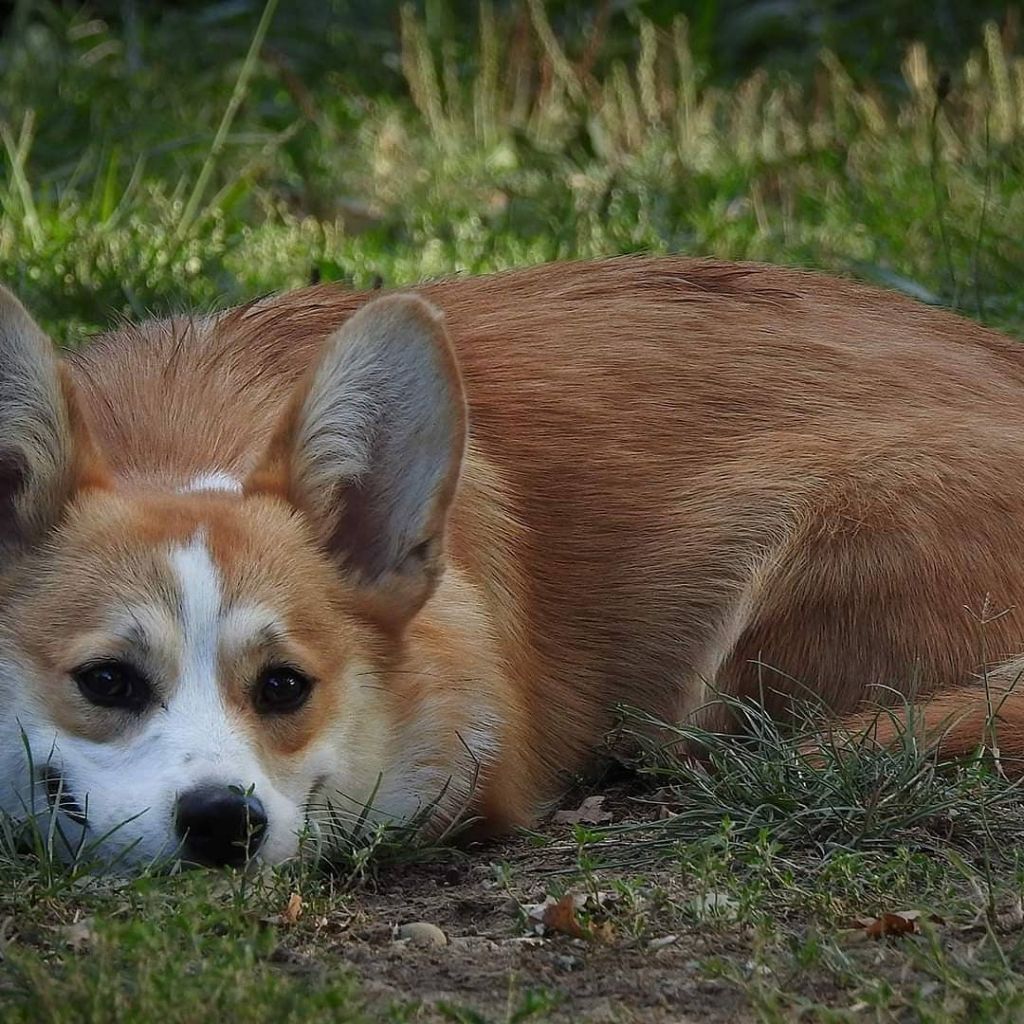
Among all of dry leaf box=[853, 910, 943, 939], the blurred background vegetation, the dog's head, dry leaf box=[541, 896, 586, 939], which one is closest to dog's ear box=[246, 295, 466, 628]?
the dog's head

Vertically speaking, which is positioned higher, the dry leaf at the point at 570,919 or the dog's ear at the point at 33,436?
the dog's ear at the point at 33,436

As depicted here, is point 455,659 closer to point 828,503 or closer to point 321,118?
point 828,503

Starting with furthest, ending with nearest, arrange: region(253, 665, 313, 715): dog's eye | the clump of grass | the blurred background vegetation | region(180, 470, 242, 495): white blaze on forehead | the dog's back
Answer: the blurred background vegetation → the dog's back → region(180, 470, 242, 495): white blaze on forehead → the clump of grass → region(253, 665, 313, 715): dog's eye

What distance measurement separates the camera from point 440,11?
8914mm

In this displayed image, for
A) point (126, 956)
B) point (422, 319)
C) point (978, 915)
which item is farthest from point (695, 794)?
point (126, 956)

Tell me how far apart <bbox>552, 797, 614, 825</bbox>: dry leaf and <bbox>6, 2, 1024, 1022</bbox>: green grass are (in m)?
0.06

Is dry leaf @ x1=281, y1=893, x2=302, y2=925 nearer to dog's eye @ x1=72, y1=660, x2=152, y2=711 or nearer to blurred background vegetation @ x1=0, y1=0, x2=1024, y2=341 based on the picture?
dog's eye @ x1=72, y1=660, x2=152, y2=711

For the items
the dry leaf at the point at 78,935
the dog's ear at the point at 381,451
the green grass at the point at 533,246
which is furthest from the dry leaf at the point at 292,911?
the dog's ear at the point at 381,451

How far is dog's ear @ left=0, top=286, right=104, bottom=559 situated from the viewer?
3361mm

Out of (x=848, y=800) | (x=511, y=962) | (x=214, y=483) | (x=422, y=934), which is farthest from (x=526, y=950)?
(x=214, y=483)

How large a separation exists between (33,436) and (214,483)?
0.41 metres

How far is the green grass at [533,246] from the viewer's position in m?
2.83

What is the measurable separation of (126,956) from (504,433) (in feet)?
6.14

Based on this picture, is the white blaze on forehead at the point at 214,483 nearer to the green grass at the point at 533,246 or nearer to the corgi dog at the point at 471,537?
the corgi dog at the point at 471,537
